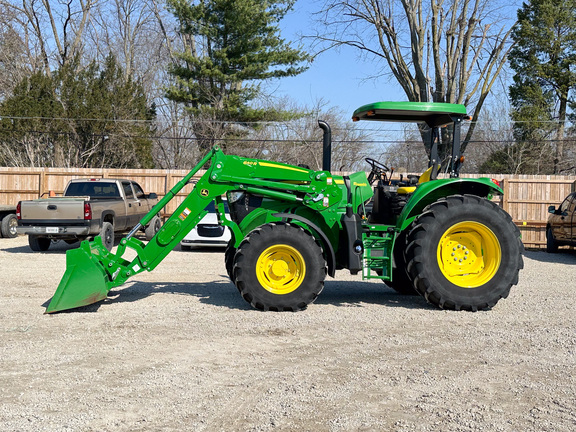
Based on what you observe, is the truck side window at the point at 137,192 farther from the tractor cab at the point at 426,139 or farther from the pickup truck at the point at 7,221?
the tractor cab at the point at 426,139

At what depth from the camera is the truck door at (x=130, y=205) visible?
646 inches

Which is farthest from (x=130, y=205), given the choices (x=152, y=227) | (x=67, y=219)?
(x=67, y=219)

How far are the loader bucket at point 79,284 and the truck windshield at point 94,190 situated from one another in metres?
9.10

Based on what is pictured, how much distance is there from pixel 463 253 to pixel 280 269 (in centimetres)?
244

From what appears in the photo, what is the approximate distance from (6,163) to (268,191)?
902 inches

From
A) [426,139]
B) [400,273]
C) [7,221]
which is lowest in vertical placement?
[400,273]

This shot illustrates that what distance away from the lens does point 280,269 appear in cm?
763

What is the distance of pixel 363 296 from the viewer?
9.18 meters

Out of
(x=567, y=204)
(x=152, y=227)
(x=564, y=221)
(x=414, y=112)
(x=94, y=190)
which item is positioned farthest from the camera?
(x=152, y=227)

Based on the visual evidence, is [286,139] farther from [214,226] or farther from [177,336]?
[177,336]

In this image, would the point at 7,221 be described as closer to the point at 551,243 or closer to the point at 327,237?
the point at 327,237

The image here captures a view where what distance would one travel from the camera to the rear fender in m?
7.82

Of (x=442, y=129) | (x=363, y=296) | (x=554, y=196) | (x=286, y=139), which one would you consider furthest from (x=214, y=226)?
(x=286, y=139)

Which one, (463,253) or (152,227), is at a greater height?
(463,253)
